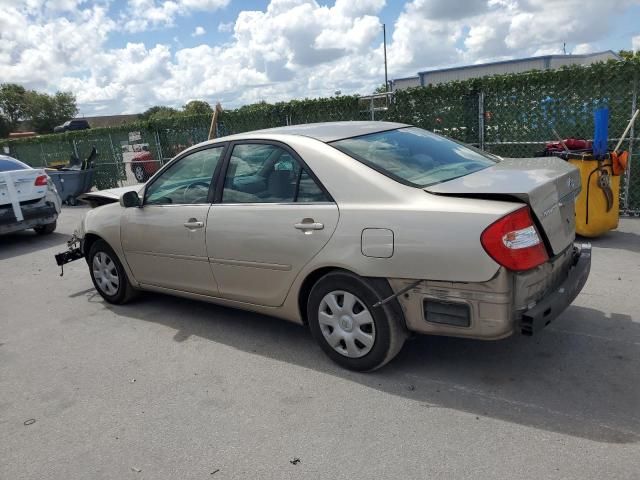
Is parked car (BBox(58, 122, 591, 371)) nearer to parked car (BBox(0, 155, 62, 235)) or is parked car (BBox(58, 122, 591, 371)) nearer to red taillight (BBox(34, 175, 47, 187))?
parked car (BBox(0, 155, 62, 235))

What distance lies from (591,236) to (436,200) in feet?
13.7

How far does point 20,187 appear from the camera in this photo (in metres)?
9.11

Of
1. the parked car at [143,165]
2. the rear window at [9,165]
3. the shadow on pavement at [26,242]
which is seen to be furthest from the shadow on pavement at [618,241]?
the parked car at [143,165]

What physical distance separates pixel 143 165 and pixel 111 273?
10.5m

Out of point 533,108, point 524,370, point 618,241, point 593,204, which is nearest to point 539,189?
point 524,370

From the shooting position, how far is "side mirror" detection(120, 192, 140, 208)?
4.77 m

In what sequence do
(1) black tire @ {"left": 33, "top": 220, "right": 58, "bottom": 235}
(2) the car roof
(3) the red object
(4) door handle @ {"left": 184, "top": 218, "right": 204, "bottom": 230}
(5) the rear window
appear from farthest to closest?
1. (1) black tire @ {"left": 33, "top": 220, "right": 58, "bottom": 235}
2. (5) the rear window
3. (3) the red object
4. (4) door handle @ {"left": 184, "top": 218, "right": 204, "bottom": 230}
5. (2) the car roof

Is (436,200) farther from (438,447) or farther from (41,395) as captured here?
(41,395)

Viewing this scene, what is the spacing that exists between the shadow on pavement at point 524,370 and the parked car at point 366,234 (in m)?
0.32

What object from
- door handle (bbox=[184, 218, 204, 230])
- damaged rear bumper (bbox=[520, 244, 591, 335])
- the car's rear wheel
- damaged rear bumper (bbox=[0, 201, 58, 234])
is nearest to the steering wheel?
door handle (bbox=[184, 218, 204, 230])

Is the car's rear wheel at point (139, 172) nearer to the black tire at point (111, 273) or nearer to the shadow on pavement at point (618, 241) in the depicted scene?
the black tire at point (111, 273)

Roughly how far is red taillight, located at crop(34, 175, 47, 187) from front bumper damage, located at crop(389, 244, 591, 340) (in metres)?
8.34

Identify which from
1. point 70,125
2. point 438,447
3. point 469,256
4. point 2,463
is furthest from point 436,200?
point 70,125

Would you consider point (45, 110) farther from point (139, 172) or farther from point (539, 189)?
point (539, 189)
